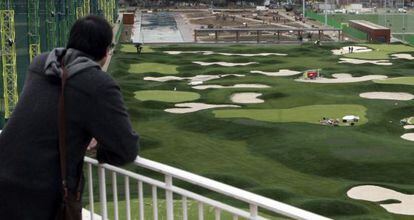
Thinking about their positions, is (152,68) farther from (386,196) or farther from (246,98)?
(386,196)

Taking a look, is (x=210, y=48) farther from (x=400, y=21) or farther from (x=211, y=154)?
(x=400, y=21)

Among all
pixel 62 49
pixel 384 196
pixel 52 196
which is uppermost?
pixel 62 49

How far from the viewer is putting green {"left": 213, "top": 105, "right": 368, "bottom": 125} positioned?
19653 millimetres

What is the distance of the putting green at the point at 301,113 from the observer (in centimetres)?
1965

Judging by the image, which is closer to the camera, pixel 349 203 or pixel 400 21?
pixel 349 203

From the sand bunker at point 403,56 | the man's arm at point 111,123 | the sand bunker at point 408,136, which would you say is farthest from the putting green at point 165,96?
the man's arm at point 111,123

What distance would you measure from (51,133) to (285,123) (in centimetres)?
1627

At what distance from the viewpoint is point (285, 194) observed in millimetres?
12148

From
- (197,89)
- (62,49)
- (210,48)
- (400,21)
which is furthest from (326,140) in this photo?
(400,21)

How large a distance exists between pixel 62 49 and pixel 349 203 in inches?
358

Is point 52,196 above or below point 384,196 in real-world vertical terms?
above

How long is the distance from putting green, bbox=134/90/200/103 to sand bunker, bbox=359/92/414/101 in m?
5.95

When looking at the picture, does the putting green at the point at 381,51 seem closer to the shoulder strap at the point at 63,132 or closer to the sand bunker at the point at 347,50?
the sand bunker at the point at 347,50

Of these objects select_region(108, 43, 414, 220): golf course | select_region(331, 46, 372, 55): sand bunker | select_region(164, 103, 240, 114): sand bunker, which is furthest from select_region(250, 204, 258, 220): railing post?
select_region(331, 46, 372, 55): sand bunker
